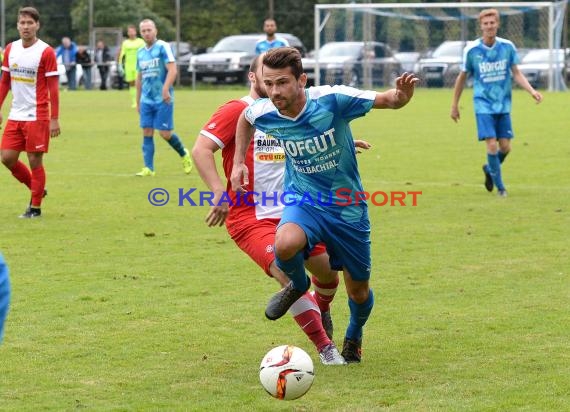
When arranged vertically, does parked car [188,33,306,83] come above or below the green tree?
below

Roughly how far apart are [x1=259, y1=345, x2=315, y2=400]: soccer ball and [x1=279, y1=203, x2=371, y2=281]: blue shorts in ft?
2.34

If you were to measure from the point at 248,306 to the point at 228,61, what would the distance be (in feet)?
109

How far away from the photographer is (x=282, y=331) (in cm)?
693

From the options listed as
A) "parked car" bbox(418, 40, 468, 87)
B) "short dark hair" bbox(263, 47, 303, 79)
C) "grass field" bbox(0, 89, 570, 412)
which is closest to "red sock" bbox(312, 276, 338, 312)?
"grass field" bbox(0, 89, 570, 412)

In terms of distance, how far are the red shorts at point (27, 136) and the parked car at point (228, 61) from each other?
28683 mm

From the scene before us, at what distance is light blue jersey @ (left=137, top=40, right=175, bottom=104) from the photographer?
15664 mm

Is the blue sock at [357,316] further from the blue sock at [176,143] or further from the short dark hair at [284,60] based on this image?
the blue sock at [176,143]

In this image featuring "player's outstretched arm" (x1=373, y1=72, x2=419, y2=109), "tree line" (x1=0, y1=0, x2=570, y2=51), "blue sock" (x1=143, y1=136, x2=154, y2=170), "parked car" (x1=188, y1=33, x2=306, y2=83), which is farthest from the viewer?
"tree line" (x1=0, y1=0, x2=570, y2=51)

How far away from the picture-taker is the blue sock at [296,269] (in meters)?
5.80

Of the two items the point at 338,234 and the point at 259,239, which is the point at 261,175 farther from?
the point at 338,234

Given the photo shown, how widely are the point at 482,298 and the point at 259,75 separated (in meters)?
2.60

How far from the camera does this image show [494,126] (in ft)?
43.2

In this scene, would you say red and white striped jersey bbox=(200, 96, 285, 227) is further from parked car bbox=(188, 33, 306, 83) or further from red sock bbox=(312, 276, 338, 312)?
parked car bbox=(188, 33, 306, 83)

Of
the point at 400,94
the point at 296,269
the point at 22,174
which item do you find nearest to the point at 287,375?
the point at 296,269
